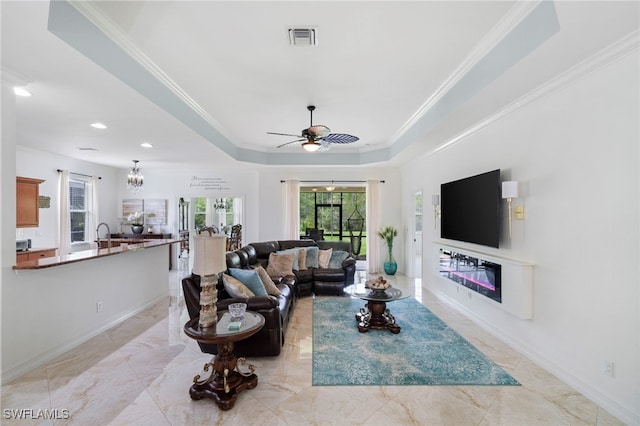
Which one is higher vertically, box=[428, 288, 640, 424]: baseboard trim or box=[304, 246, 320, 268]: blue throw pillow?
box=[304, 246, 320, 268]: blue throw pillow

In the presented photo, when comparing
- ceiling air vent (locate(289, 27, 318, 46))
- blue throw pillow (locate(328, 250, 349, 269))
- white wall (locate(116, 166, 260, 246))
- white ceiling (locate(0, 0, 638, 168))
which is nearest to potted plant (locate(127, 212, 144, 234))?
white wall (locate(116, 166, 260, 246))

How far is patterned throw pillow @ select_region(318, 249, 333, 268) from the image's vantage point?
5.86 meters

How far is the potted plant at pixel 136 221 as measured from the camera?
7703 millimetres

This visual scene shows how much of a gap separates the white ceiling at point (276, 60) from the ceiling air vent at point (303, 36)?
68 mm

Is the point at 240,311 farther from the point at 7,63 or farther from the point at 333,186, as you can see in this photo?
the point at 333,186

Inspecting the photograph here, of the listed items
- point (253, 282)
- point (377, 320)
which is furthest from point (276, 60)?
point (377, 320)

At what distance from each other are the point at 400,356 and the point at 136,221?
740cm

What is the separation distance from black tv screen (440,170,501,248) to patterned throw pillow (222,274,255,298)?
2917mm

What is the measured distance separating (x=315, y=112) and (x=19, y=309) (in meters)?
4.05

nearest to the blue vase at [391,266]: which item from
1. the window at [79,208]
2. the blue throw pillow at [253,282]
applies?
the blue throw pillow at [253,282]

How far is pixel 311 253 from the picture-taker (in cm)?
592

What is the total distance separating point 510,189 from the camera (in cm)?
326

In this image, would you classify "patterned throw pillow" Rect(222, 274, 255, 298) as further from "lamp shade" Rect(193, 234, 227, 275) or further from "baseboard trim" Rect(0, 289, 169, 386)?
"baseboard trim" Rect(0, 289, 169, 386)

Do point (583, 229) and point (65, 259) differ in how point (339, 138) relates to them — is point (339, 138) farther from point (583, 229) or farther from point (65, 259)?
point (65, 259)
